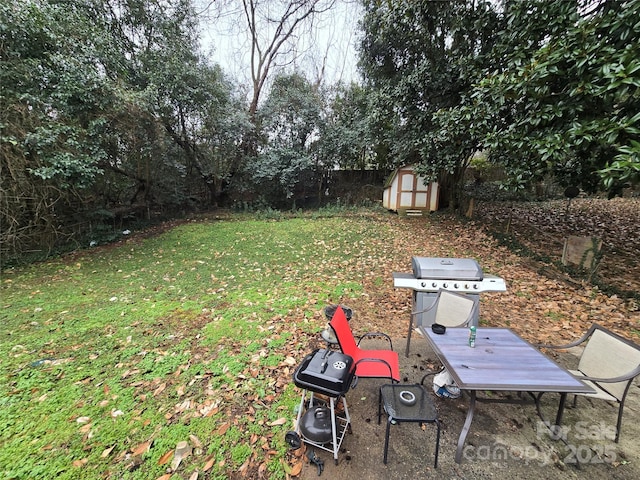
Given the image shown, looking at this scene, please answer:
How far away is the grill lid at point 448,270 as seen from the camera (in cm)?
326

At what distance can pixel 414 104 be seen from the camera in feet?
25.2

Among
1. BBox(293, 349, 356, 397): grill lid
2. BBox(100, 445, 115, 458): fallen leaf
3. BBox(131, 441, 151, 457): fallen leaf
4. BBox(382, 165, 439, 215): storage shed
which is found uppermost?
BBox(382, 165, 439, 215): storage shed

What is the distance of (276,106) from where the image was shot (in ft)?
36.4

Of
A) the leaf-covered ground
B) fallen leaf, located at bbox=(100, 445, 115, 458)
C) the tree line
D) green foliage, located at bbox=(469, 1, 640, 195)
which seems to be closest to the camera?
fallen leaf, located at bbox=(100, 445, 115, 458)

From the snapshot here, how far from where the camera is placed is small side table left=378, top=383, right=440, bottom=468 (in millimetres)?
1793

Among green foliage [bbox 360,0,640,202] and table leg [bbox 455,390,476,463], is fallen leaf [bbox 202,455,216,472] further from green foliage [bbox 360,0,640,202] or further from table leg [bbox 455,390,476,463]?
green foliage [bbox 360,0,640,202]

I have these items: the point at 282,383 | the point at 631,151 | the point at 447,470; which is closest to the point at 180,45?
the point at 282,383

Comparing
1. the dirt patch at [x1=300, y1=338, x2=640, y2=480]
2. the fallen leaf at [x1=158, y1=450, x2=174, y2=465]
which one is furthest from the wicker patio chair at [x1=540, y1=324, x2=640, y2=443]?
the fallen leaf at [x1=158, y1=450, x2=174, y2=465]

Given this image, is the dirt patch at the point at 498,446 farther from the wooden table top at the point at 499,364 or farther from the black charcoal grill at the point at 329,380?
the wooden table top at the point at 499,364

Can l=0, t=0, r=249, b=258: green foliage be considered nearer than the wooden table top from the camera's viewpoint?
No

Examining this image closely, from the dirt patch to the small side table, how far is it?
0.46 feet

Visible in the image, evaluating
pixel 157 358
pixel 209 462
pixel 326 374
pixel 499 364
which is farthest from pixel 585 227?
pixel 157 358

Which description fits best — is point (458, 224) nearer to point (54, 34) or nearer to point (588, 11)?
point (588, 11)

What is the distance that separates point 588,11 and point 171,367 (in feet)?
25.9
